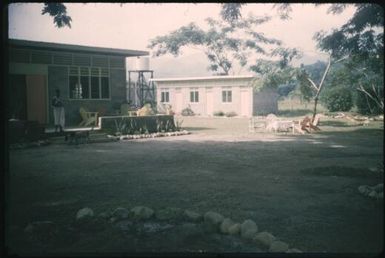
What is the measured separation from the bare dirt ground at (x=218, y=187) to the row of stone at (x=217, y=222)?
0.34 meters

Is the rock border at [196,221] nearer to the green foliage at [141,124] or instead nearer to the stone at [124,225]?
the stone at [124,225]

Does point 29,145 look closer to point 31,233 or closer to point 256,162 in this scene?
point 256,162

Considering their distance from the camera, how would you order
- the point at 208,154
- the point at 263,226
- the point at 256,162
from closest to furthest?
the point at 263,226
the point at 256,162
the point at 208,154

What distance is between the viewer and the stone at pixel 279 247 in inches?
181

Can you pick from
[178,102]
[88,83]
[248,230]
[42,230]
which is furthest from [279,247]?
[178,102]

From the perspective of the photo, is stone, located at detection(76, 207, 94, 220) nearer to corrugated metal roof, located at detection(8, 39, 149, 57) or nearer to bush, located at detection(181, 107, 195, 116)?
corrugated metal roof, located at detection(8, 39, 149, 57)

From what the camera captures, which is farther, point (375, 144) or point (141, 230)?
point (375, 144)

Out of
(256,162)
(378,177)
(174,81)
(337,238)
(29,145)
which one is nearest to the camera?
(337,238)

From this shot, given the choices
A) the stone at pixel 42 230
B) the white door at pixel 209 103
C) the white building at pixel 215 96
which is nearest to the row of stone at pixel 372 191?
the stone at pixel 42 230

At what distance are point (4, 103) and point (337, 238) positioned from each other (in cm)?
435

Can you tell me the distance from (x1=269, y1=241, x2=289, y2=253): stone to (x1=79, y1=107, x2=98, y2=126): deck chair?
53.7 feet

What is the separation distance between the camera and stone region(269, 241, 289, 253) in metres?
4.61

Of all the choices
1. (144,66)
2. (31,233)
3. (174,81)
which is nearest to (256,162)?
(31,233)

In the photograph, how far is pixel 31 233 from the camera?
5.30m
